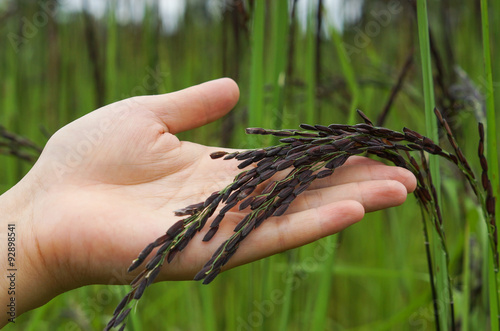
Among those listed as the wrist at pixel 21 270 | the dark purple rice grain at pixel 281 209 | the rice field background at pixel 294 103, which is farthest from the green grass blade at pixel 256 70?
the wrist at pixel 21 270

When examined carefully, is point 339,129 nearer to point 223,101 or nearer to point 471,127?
point 223,101

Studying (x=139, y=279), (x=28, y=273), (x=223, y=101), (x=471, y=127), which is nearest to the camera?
(x=139, y=279)

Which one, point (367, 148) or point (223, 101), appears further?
point (223, 101)

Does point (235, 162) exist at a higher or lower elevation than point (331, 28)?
lower

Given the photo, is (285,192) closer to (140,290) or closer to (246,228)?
(246,228)

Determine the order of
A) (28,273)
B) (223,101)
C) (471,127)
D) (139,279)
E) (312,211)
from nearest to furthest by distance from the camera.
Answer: (139,279)
(312,211)
(28,273)
(223,101)
(471,127)

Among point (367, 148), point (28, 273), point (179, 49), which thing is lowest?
point (28, 273)

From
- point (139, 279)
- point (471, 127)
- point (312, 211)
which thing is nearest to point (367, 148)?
point (312, 211)
